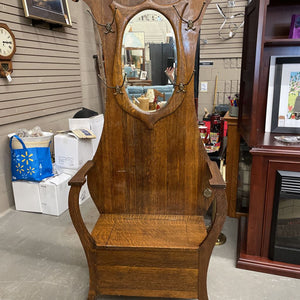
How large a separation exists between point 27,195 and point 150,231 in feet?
5.81

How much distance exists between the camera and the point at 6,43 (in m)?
2.79

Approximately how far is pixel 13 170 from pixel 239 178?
2231 mm

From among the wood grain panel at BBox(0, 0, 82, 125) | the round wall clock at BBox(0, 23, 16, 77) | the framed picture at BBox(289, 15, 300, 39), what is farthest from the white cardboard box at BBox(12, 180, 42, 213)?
the framed picture at BBox(289, 15, 300, 39)

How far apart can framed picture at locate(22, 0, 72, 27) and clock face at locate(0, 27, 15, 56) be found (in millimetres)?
367

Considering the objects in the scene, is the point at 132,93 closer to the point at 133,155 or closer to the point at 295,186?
the point at 133,155

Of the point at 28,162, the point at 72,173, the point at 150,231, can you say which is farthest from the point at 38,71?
the point at 150,231

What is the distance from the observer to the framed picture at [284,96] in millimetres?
2150

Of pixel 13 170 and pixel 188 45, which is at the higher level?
pixel 188 45

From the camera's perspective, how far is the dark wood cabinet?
1.83 m

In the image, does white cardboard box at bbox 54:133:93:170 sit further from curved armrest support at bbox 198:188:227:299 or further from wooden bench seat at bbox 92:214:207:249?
curved armrest support at bbox 198:188:227:299

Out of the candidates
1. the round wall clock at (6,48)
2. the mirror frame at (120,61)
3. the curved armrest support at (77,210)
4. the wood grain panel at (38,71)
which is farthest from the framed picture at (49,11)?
the curved armrest support at (77,210)

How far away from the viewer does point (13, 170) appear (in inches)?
115

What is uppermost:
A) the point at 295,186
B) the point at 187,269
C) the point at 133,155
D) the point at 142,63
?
the point at 142,63

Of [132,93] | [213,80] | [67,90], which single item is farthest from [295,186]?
[213,80]
